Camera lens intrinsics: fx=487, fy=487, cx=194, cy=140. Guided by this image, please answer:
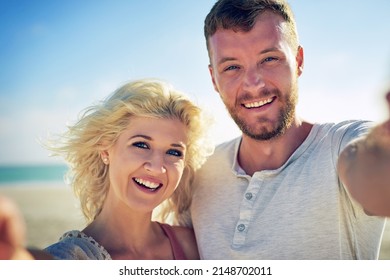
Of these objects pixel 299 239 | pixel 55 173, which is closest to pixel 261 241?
pixel 299 239

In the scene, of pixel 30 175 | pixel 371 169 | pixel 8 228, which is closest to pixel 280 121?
pixel 371 169

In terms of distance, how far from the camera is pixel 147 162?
1791 mm

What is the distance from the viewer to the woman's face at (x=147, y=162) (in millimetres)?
1796

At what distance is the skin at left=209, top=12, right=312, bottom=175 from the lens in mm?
1871

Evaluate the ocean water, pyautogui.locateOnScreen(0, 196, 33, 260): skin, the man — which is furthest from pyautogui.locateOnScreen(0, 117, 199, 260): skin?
the ocean water

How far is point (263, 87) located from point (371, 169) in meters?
1.14

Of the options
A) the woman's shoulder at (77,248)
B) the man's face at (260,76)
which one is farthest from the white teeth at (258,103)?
the woman's shoulder at (77,248)

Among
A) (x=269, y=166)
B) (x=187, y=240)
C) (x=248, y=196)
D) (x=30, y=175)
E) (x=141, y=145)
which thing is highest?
(x=30, y=175)

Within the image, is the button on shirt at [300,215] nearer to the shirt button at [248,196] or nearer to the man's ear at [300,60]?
the shirt button at [248,196]

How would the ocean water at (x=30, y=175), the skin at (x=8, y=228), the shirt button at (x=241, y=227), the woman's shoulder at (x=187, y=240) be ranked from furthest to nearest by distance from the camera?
the ocean water at (x=30, y=175) < the woman's shoulder at (x=187, y=240) < the shirt button at (x=241, y=227) < the skin at (x=8, y=228)

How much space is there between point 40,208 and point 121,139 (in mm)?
5689

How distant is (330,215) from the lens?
5.38 feet

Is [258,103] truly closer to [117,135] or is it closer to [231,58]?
[231,58]
